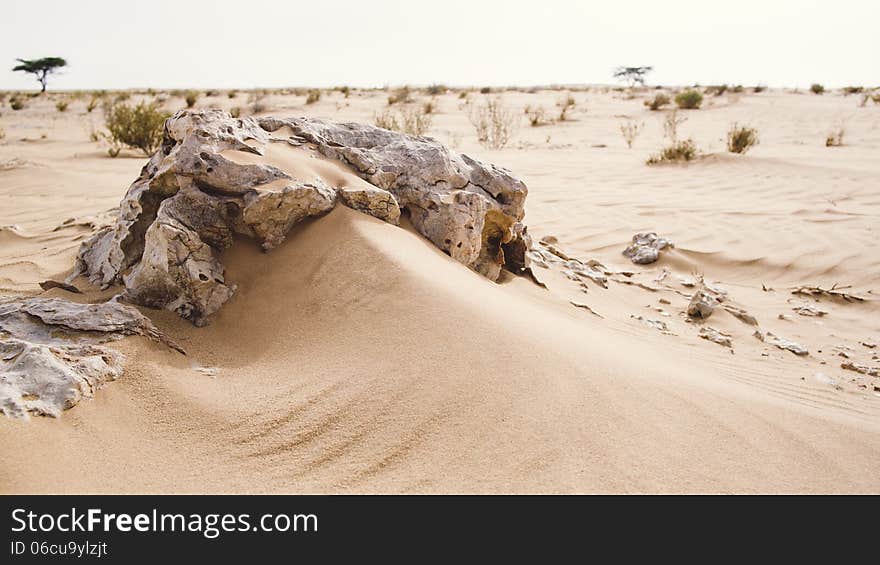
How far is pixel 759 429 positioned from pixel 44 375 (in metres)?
2.25

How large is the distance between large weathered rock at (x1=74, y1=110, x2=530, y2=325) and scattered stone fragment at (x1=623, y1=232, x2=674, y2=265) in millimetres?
1779

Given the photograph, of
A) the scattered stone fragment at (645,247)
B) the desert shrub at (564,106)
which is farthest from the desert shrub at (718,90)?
the scattered stone fragment at (645,247)

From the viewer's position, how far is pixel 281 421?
65.8 inches

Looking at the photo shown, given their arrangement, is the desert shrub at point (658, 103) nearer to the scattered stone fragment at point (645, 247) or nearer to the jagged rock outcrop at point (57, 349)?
the scattered stone fragment at point (645, 247)

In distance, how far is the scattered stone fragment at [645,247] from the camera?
4.64 m

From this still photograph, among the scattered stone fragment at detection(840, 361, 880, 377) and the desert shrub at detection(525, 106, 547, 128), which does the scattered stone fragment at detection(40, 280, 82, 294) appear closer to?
the scattered stone fragment at detection(840, 361, 880, 377)

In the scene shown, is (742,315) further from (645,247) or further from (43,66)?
(43,66)

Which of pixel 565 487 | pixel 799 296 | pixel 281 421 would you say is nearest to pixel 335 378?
pixel 281 421

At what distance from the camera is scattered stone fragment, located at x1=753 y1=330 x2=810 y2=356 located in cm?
313

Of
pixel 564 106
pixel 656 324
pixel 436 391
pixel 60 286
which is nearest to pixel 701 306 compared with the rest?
pixel 656 324

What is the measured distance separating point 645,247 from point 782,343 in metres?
1.69

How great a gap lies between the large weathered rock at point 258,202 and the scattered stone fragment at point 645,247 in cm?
178

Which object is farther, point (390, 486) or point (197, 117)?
point (197, 117)

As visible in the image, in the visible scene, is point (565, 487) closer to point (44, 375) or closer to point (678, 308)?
point (44, 375)
